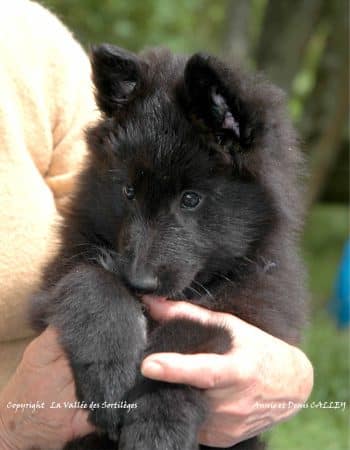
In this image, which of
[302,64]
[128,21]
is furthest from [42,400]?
[302,64]

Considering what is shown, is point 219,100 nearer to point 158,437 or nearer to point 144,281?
point 144,281

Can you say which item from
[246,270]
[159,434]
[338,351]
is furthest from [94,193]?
[338,351]

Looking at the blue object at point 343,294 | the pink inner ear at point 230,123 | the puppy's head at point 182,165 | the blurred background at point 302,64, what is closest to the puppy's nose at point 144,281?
the puppy's head at point 182,165

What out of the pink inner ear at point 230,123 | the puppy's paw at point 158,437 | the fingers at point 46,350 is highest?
the pink inner ear at point 230,123

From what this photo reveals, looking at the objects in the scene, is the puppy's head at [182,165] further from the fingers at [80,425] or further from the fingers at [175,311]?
the fingers at [80,425]

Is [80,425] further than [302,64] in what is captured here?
No

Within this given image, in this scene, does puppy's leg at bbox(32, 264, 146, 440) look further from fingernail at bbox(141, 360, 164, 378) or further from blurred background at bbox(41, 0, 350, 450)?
blurred background at bbox(41, 0, 350, 450)
